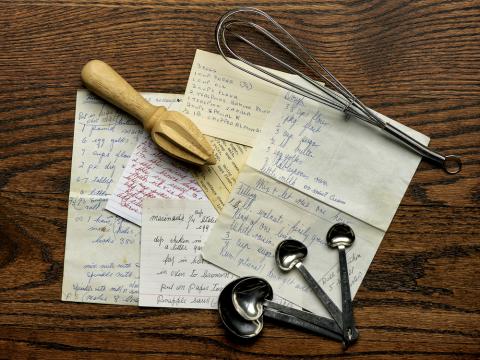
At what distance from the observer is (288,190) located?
0.81m

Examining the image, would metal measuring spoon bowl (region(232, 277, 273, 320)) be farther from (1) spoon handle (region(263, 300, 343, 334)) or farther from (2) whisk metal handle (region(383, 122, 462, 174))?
(2) whisk metal handle (region(383, 122, 462, 174))

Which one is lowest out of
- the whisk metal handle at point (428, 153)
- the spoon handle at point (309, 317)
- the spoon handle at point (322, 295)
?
the spoon handle at point (309, 317)

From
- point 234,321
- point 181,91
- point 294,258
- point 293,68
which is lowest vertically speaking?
point 234,321

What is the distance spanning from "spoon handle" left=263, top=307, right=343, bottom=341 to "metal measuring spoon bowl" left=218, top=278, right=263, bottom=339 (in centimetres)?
2

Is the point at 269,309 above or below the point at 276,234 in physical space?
below

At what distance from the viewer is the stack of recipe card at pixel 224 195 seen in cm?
80

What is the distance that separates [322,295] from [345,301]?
1.4 inches

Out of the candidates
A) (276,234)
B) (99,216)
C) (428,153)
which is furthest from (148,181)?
(428,153)

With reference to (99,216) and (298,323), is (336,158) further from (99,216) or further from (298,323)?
(99,216)

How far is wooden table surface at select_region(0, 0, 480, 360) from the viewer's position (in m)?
0.79

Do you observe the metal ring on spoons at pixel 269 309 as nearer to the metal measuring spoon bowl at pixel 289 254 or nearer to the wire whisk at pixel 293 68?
the metal measuring spoon bowl at pixel 289 254

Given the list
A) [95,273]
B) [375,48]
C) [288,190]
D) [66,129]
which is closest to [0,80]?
[66,129]

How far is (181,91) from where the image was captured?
811mm

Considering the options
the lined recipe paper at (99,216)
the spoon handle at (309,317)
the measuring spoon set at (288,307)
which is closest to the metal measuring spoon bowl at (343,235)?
the measuring spoon set at (288,307)
